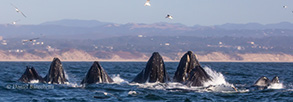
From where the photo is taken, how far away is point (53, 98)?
21.4 metres

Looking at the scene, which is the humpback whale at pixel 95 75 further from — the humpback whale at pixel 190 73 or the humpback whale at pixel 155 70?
the humpback whale at pixel 190 73

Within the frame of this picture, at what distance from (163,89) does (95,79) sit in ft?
12.9

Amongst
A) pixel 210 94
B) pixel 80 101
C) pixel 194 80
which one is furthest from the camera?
pixel 194 80

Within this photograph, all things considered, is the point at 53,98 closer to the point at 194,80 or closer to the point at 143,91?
the point at 143,91

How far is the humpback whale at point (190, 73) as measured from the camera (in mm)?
24641

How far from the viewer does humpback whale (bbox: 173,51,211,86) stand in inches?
970

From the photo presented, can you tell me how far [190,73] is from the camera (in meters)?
24.8

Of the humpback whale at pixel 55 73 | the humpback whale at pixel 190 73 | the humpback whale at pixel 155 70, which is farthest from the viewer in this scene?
the humpback whale at pixel 55 73

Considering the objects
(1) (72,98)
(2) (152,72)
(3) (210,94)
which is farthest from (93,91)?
(3) (210,94)

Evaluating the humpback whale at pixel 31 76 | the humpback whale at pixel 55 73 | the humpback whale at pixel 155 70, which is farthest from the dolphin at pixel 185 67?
the humpback whale at pixel 31 76

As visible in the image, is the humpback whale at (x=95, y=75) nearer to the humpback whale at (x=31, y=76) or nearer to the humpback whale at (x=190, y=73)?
the humpback whale at (x=31, y=76)

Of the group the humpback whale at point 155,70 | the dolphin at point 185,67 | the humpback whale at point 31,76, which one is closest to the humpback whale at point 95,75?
the humpback whale at point 155,70

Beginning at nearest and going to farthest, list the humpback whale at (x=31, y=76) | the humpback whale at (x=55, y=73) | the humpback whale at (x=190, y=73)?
1. the humpback whale at (x=190, y=73)
2. the humpback whale at (x=55, y=73)
3. the humpback whale at (x=31, y=76)

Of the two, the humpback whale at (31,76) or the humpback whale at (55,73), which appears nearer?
the humpback whale at (55,73)
